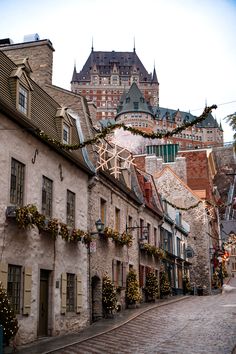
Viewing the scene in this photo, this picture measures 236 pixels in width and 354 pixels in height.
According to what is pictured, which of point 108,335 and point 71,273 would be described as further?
point 71,273

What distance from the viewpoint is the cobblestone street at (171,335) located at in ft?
39.4

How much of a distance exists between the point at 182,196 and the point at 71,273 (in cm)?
2584

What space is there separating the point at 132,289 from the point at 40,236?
952 centimetres

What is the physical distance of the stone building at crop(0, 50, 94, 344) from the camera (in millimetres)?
12891

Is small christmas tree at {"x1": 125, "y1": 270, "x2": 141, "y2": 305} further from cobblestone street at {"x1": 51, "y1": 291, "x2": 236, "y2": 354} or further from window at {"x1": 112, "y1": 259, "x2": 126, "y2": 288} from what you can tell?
cobblestone street at {"x1": 51, "y1": 291, "x2": 236, "y2": 354}

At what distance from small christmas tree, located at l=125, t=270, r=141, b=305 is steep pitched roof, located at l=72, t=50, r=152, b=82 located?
5563 inches

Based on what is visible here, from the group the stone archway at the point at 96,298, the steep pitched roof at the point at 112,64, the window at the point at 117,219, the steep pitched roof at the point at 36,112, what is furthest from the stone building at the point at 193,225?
the steep pitched roof at the point at 112,64

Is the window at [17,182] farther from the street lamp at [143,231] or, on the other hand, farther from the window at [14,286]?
the street lamp at [143,231]

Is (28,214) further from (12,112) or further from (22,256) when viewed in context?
(12,112)

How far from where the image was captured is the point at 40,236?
14320 millimetres

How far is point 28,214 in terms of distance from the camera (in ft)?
42.3

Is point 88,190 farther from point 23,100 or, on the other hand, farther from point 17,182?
point 17,182

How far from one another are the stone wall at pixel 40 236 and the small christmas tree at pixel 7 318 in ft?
3.39

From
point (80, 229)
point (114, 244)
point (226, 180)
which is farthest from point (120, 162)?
point (226, 180)
